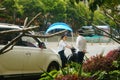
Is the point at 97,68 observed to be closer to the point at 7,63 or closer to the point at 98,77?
the point at 98,77

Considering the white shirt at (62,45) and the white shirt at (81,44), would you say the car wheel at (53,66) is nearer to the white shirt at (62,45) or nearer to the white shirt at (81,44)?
the white shirt at (81,44)

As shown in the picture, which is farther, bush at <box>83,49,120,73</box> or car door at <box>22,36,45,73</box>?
car door at <box>22,36,45,73</box>

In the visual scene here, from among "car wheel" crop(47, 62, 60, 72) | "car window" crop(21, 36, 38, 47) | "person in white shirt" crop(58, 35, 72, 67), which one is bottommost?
"car wheel" crop(47, 62, 60, 72)

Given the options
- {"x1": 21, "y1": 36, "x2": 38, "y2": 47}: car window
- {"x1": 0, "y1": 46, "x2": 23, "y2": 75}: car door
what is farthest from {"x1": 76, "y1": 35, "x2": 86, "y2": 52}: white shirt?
{"x1": 0, "y1": 46, "x2": 23, "y2": 75}: car door

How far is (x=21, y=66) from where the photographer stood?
12.0 meters

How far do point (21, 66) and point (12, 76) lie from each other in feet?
1.47

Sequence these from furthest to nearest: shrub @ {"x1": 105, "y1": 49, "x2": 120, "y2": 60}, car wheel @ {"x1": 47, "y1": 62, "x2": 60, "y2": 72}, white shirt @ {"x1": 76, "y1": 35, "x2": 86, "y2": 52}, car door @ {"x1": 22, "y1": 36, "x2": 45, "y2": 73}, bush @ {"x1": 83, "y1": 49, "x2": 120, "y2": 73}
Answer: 1. white shirt @ {"x1": 76, "y1": 35, "x2": 86, "y2": 52}
2. car wheel @ {"x1": 47, "y1": 62, "x2": 60, "y2": 72}
3. car door @ {"x1": 22, "y1": 36, "x2": 45, "y2": 73}
4. shrub @ {"x1": 105, "y1": 49, "x2": 120, "y2": 60}
5. bush @ {"x1": 83, "y1": 49, "x2": 120, "y2": 73}

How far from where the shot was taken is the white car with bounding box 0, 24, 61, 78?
37.0 feet

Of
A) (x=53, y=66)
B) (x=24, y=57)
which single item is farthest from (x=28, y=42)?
(x=53, y=66)

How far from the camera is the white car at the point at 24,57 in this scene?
37.0 ft

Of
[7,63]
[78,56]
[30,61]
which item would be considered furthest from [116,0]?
[78,56]

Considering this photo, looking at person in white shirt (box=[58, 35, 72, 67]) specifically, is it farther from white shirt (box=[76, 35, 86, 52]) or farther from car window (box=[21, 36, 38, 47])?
car window (box=[21, 36, 38, 47])

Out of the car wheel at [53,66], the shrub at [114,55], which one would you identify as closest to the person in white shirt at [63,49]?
the car wheel at [53,66]

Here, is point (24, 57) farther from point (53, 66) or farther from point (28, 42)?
point (53, 66)
